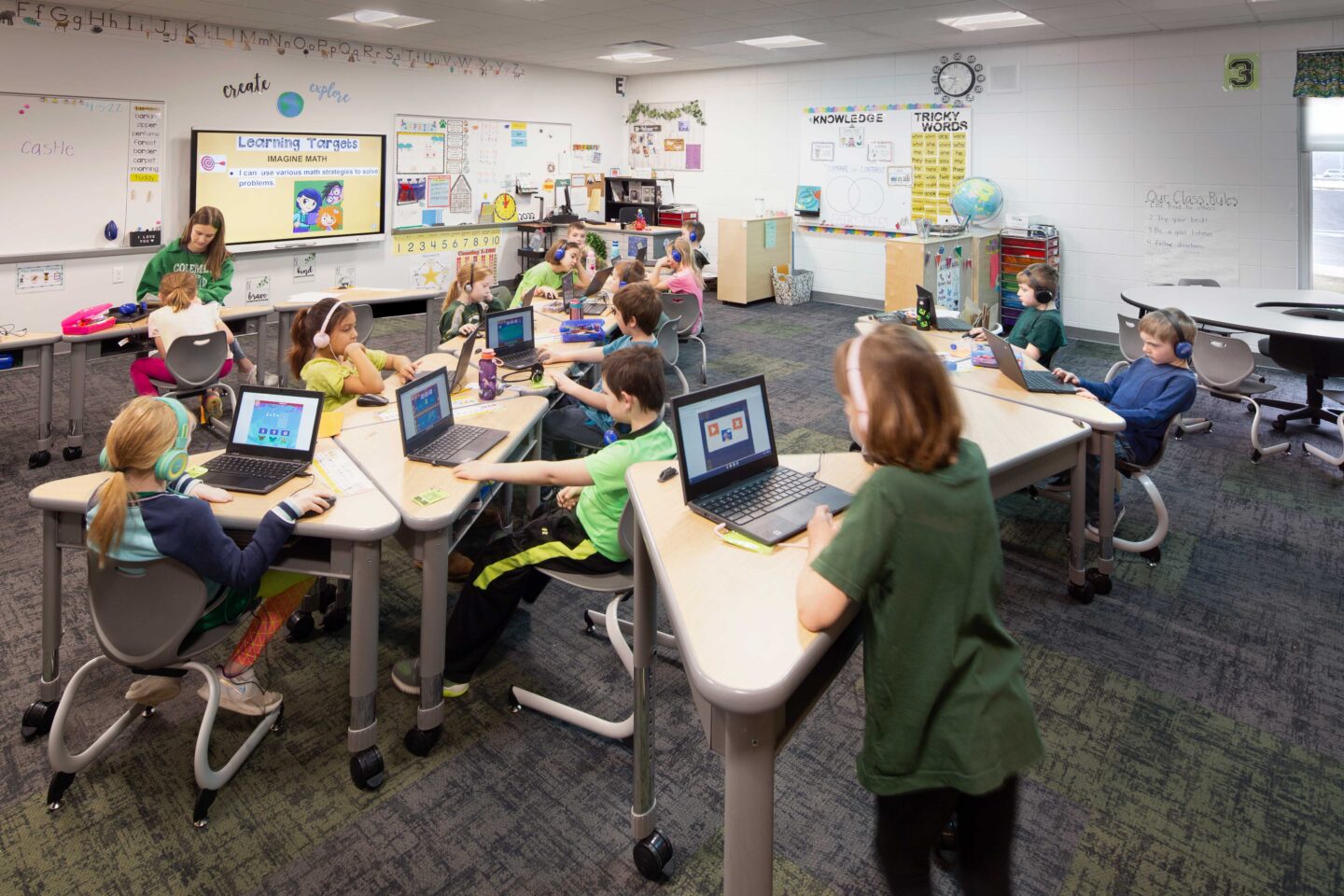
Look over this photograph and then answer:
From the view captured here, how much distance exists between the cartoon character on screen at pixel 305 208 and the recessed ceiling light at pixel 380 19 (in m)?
1.64

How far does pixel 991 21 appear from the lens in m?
6.48

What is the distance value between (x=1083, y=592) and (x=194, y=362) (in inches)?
172

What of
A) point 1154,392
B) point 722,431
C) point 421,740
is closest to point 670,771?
point 421,740

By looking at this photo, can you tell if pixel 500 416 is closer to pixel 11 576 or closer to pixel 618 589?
pixel 618 589

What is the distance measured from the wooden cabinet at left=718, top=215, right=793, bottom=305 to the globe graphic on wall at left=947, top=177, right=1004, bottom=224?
6.66ft

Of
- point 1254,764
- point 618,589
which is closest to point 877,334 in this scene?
point 618,589

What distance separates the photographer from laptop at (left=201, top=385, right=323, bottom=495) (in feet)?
8.27

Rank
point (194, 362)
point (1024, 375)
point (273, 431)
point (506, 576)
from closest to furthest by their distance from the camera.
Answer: point (506, 576) < point (273, 431) < point (1024, 375) < point (194, 362)

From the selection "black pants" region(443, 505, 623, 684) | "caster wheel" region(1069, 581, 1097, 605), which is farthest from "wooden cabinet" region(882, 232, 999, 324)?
"black pants" region(443, 505, 623, 684)

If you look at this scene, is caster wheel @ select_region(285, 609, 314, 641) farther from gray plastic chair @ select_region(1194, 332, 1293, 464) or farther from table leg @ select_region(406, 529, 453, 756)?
gray plastic chair @ select_region(1194, 332, 1293, 464)

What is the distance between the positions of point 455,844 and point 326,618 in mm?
Result: 1210

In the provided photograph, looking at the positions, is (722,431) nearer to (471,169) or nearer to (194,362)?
(194,362)

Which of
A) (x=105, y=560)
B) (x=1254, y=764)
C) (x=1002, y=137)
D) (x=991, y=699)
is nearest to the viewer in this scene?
(x=991, y=699)

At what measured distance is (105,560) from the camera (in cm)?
194
